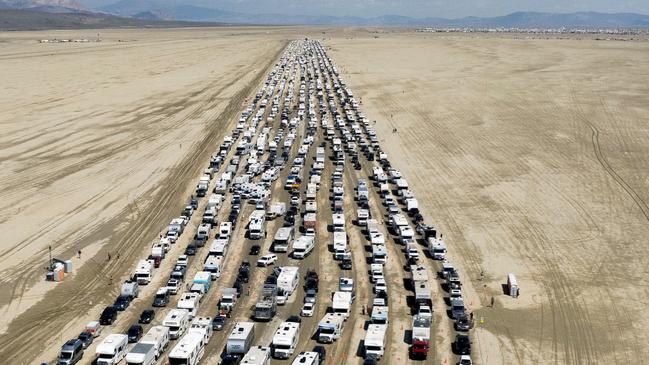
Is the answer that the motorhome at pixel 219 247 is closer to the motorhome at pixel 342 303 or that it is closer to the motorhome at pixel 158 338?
the motorhome at pixel 342 303

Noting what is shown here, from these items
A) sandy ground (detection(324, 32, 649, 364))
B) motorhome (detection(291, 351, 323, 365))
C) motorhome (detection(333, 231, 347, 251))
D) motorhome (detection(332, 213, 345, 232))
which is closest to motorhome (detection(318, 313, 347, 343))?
motorhome (detection(291, 351, 323, 365))

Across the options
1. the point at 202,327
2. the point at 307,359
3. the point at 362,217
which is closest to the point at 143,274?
the point at 202,327

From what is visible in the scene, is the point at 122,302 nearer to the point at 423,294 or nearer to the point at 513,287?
the point at 423,294

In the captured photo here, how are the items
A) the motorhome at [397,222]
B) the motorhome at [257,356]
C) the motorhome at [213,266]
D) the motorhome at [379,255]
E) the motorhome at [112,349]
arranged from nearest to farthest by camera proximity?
the motorhome at [257,356], the motorhome at [112,349], the motorhome at [213,266], the motorhome at [379,255], the motorhome at [397,222]

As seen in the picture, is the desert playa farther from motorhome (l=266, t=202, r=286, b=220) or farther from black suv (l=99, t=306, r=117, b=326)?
motorhome (l=266, t=202, r=286, b=220)

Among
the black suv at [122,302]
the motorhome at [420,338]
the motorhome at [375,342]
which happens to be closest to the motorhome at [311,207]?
the black suv at [122,302]

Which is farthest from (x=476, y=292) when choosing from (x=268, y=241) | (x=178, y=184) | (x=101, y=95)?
(x=101, y=95)
